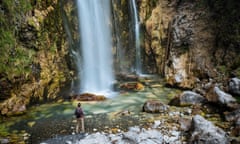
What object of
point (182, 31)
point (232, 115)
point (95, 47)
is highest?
point (182, 31)

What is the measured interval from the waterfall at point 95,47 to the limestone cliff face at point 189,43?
452cm

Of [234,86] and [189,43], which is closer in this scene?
[234,86]

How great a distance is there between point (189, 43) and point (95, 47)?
8.39 metres

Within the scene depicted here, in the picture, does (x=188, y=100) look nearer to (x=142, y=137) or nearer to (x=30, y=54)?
(x=142, y=137)

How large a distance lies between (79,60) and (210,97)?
1118cm

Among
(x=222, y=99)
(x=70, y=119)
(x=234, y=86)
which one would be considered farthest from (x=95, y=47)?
(x=222, y=99)

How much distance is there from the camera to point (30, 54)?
52.8 feet

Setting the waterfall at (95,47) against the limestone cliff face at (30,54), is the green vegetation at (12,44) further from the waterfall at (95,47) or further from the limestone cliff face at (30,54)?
the waterfall at (95,47)

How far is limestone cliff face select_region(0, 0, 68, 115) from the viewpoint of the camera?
47.7 ft

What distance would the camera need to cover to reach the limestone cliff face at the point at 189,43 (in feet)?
62.7

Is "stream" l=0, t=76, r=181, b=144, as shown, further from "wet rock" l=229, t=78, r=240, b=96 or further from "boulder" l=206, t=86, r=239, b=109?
"wet rock" l=229, t=78, r=240, b=96

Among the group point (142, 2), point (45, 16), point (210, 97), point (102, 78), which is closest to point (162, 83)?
point (102, 78)

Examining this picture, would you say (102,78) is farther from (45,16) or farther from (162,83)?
(45,16)

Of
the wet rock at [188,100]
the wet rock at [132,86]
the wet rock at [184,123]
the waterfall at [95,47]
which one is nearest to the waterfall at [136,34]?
the waterfall at [95,47]
